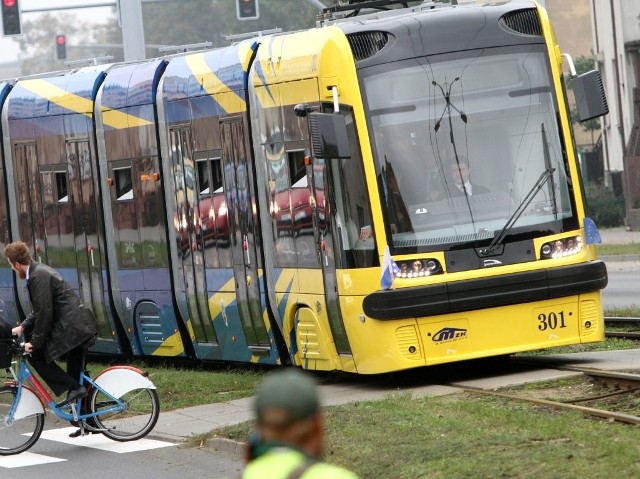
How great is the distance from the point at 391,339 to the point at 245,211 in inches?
110

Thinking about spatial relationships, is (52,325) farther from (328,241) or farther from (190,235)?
(190,235)

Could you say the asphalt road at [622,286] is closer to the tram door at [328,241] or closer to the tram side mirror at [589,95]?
the tram side mirror at [589,95]

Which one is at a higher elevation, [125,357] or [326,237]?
[326,237]

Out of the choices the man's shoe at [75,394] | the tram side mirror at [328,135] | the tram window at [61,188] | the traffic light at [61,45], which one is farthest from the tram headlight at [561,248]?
the traffic light at [61,45]

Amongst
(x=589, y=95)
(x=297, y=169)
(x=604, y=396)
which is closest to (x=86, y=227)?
(x=297, y=169)

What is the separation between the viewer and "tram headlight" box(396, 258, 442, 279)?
43.7 feet

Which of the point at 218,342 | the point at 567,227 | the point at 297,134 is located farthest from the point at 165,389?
the point at 567,227

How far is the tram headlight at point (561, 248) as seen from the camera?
13695 millimetres

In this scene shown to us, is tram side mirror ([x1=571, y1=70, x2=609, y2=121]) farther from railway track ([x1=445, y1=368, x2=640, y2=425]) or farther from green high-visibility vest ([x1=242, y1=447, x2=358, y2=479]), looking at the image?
green high-visibility vest ([x1=242, y1=447, x2=358, y2=479])

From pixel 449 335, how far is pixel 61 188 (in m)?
7.01

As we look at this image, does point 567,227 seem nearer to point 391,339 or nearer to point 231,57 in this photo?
point 391,339

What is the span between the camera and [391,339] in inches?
522

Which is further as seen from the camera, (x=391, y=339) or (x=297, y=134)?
(x=297, y=134)

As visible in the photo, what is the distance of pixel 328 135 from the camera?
13172 mm
